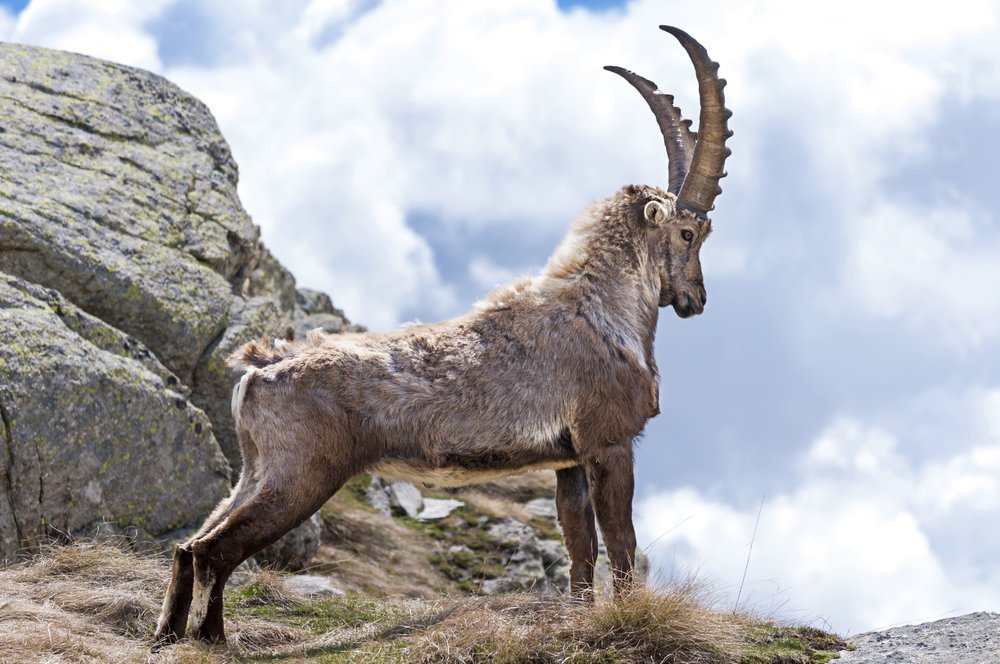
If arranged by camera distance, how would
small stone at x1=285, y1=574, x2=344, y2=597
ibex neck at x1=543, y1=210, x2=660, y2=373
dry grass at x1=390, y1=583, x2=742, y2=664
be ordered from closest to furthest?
dry grass at x1=390, y1=583, x2=742, y2=664, ibex neck at x1=543, y1=210, x2=660, y2=373, small stone at x1=285, y1=574, x2=344, y2=597

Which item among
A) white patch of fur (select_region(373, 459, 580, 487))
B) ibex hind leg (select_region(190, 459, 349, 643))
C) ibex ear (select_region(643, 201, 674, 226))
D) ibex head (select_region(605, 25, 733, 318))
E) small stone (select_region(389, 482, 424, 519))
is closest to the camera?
A: ibex hind leg (select_region(190, 459, 349, 643))

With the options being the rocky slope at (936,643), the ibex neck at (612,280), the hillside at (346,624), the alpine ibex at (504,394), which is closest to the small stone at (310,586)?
the hillside at (346,624)

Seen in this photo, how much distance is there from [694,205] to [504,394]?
269cm

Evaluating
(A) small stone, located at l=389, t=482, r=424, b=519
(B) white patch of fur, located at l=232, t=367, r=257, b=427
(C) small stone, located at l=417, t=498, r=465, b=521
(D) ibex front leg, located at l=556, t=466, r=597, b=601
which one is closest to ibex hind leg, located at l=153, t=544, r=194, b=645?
(B) white patch of fur, located at l=232, t=367, r=257, b=427

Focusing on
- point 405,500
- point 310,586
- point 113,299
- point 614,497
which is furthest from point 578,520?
point 405,500

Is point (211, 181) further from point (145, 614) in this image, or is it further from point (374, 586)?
point (145, 614)

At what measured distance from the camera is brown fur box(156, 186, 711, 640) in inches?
318

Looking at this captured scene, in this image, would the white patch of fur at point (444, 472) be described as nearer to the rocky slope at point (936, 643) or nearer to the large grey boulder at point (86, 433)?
the rocky slope at point (936, 643)

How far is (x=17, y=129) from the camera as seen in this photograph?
42.6 ft

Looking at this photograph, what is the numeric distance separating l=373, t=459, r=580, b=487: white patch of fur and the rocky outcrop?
10.9 ft

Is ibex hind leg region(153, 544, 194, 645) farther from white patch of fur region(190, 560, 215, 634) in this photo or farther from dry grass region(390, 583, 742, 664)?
dry grass region(390, 583, 742, 664)

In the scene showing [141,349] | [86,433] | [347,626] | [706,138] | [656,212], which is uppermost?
[706,138]

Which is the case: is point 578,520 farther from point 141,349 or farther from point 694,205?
point 141,349

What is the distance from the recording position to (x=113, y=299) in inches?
464
